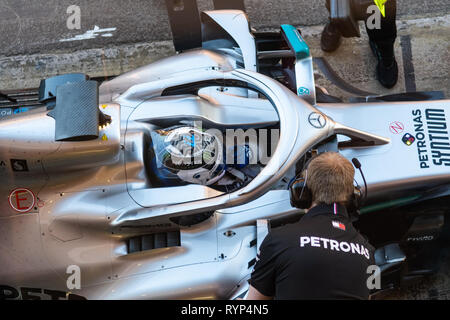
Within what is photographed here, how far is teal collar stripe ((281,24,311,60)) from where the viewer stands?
3082 millimetres

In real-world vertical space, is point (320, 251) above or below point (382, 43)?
below

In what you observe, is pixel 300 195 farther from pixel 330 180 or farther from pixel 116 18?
pixel 116 18

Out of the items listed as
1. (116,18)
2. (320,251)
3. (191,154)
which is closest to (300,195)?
(320,251)

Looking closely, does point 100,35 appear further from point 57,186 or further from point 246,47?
point 57,186

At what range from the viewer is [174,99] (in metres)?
3.02

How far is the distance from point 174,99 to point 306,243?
136 cm

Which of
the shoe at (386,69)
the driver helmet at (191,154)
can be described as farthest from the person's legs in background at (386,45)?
the driver helmet at (191,154)

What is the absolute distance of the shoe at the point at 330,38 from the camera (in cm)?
427

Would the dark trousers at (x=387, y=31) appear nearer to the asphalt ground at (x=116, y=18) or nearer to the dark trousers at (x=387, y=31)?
the dark trousers at (x=387, y=31)

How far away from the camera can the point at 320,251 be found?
2.03 metres

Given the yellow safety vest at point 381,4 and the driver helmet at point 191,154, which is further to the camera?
the yellow safety vest at point 381,4

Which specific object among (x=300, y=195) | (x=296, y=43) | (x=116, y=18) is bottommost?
(x=300, y=195)

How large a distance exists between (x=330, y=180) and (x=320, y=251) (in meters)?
0.34

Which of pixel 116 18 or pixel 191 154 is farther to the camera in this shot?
pixel 116 18
